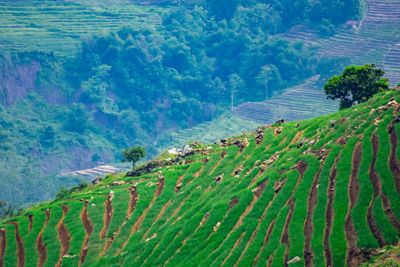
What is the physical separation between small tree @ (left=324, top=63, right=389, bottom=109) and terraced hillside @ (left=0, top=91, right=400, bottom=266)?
9482 millimetres

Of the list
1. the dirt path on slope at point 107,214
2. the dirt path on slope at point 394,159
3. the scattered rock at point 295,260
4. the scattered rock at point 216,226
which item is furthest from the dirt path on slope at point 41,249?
the dirt path on slope at point 394,159

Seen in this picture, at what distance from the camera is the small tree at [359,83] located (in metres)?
62.0

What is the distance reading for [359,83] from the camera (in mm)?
62781

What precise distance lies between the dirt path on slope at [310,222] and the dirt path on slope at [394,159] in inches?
255

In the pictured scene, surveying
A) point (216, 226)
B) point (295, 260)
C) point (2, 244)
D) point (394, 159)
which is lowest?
point (2, 244)

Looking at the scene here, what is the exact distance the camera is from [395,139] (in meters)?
42.7

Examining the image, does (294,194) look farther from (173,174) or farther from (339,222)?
(173,174)

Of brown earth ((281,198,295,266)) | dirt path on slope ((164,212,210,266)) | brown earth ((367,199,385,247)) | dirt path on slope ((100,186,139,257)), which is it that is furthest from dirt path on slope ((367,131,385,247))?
dirt path on slope ((100,186,139,257))

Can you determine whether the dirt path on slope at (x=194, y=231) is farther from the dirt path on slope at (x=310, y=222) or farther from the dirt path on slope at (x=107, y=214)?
the dirt path on slope at (x=107, y=214)

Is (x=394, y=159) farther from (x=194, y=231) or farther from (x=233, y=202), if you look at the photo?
(x=194, y=231)

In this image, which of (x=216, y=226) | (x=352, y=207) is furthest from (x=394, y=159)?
(x=216, y=226)

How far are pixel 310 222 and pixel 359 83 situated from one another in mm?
28914

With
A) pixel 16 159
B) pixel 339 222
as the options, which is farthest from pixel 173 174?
pixel 16 159

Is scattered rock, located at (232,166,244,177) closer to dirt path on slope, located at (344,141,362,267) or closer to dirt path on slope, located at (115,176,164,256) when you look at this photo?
dirt path on slope, located at (115,176,164,256)
